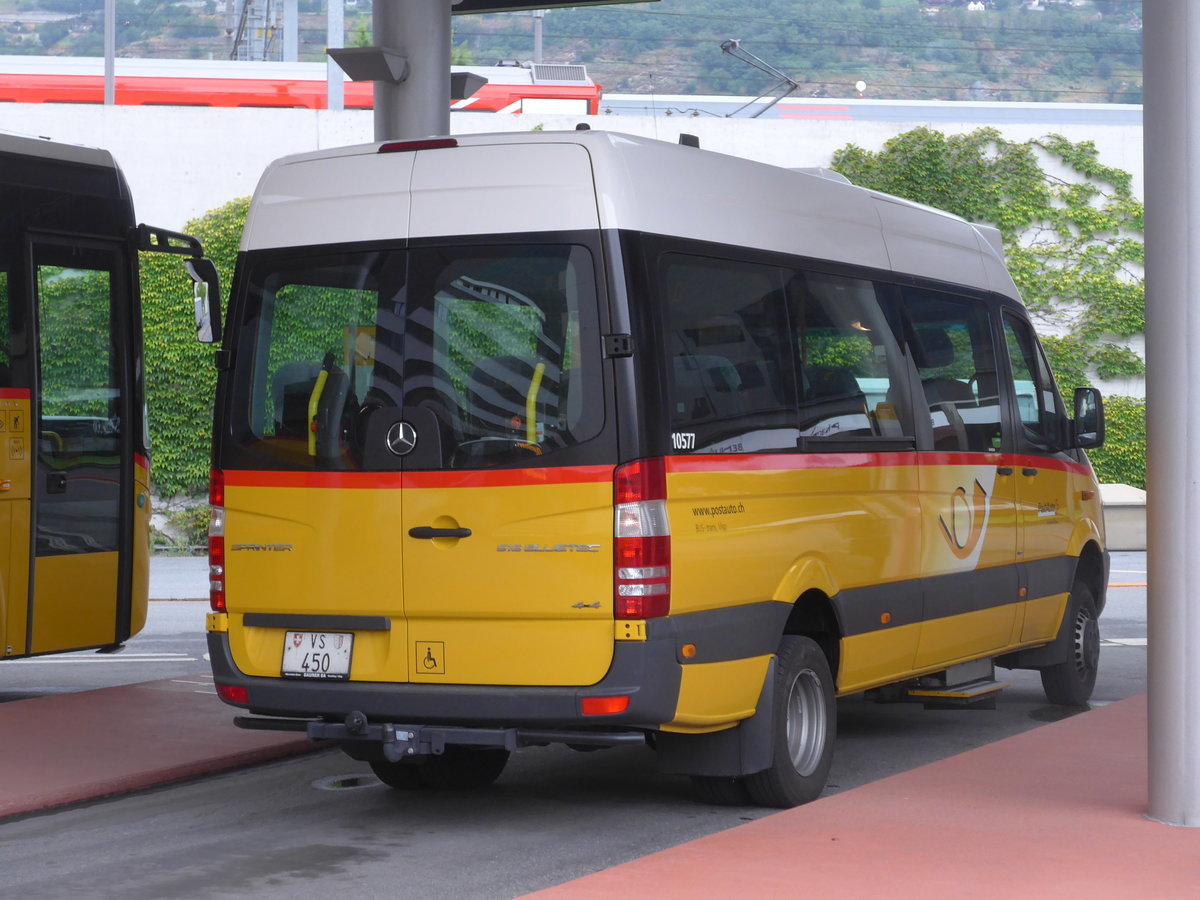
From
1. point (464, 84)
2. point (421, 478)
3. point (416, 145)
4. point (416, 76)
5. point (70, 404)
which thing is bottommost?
point (421, 478)

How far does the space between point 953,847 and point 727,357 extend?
2156mm

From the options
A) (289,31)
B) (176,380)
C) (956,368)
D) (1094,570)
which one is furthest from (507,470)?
(289,31)

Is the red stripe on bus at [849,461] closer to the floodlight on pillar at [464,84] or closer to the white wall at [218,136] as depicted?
the floodlight on pillar at [464,84]

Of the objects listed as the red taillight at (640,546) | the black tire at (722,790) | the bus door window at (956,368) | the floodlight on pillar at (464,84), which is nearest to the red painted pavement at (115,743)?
the black tire at (722,790)

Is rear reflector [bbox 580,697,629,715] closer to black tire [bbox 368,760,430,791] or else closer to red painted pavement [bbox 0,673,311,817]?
black tire [bbox 368,760,430,791]

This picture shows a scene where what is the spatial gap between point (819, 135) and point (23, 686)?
737 inches

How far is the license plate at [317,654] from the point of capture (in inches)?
271

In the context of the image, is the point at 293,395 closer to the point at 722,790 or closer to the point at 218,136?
the point at 722,790

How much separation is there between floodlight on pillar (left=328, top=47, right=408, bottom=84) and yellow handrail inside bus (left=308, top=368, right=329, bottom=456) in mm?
4479

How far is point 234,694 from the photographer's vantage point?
7137 mm

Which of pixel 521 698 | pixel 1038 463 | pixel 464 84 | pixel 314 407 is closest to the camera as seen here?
pixel 521 698

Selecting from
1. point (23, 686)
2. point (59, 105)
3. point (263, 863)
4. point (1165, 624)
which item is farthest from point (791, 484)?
point (59, 105)

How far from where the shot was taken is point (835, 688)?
7.85 metres

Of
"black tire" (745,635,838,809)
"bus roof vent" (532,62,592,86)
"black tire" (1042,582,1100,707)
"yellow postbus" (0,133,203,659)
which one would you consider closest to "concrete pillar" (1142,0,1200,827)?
"black tire" (745,635,838,809)
